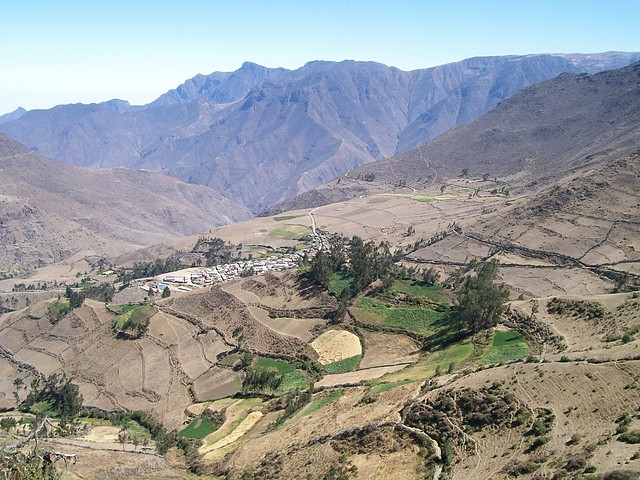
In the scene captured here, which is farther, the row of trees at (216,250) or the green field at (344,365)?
the row of trees at (216,250)

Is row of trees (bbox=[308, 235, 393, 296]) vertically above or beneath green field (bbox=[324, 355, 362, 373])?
above

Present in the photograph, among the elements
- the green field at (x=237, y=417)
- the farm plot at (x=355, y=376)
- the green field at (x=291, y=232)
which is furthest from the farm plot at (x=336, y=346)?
the green field at (x=291, y=232)

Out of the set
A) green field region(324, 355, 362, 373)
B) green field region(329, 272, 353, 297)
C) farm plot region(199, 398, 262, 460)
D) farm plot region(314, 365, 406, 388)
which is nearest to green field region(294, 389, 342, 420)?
farm plot region(314, 365, 406, 388)

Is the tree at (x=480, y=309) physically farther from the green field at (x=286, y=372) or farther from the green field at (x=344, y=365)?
the green field at (x=286, y=372)

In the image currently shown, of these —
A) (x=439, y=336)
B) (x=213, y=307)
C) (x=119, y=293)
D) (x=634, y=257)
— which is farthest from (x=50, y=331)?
(x=634, y=257)

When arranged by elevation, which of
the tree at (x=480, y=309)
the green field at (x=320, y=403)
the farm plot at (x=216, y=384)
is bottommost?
the farm plot at (x=216, y=384)

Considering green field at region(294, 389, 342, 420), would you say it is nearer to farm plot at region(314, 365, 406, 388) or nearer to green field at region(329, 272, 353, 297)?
farm plot at region(314, 365, 406, 388)

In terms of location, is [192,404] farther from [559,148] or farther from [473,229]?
[559,148]
